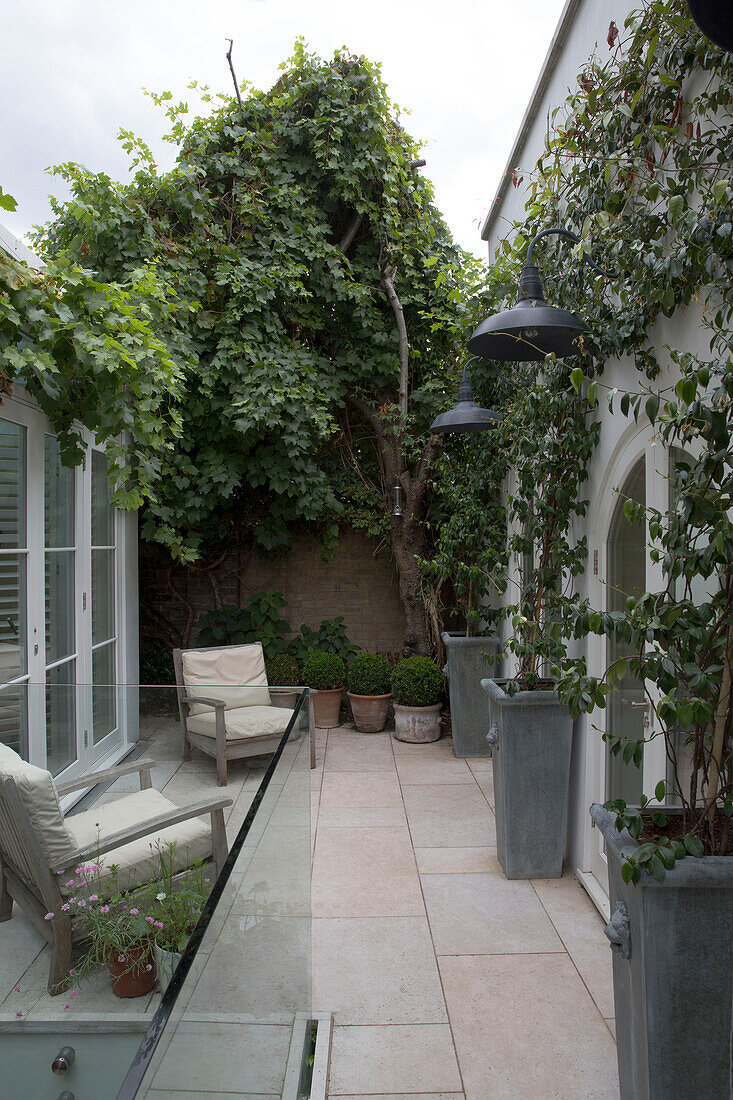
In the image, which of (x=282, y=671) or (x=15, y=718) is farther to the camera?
(x=282, y=671)

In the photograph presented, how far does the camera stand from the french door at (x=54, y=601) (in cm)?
280

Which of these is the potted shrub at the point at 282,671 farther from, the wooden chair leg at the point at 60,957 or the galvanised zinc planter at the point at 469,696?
the wooden chair leg at the point at 60,957

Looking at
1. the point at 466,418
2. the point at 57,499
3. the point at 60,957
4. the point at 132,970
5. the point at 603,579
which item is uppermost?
the point at 466,418

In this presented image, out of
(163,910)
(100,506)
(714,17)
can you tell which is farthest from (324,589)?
(714,17)

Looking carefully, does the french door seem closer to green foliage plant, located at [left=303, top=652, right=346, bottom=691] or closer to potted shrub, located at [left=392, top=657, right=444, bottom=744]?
green foliage plant, located at [left=303, top=652, right=346, bottom=691]

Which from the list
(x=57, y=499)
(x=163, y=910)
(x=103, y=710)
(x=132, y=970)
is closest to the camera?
(x=132, y=970)

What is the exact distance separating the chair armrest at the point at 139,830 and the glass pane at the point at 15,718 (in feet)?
3.38

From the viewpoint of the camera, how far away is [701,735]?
5.98 ft

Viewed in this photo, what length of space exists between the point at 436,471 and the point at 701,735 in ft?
16.1

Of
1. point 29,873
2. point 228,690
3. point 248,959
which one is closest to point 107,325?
point 228,690

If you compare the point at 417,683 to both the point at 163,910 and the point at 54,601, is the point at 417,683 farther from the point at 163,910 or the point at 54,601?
the point at 163,910

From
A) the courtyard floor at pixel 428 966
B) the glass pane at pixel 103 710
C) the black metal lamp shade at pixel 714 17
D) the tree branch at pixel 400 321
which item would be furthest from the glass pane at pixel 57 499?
the black metal lamp shade at pixel 714 17

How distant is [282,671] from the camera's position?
21.3 ft

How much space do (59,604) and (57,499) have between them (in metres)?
0.63
